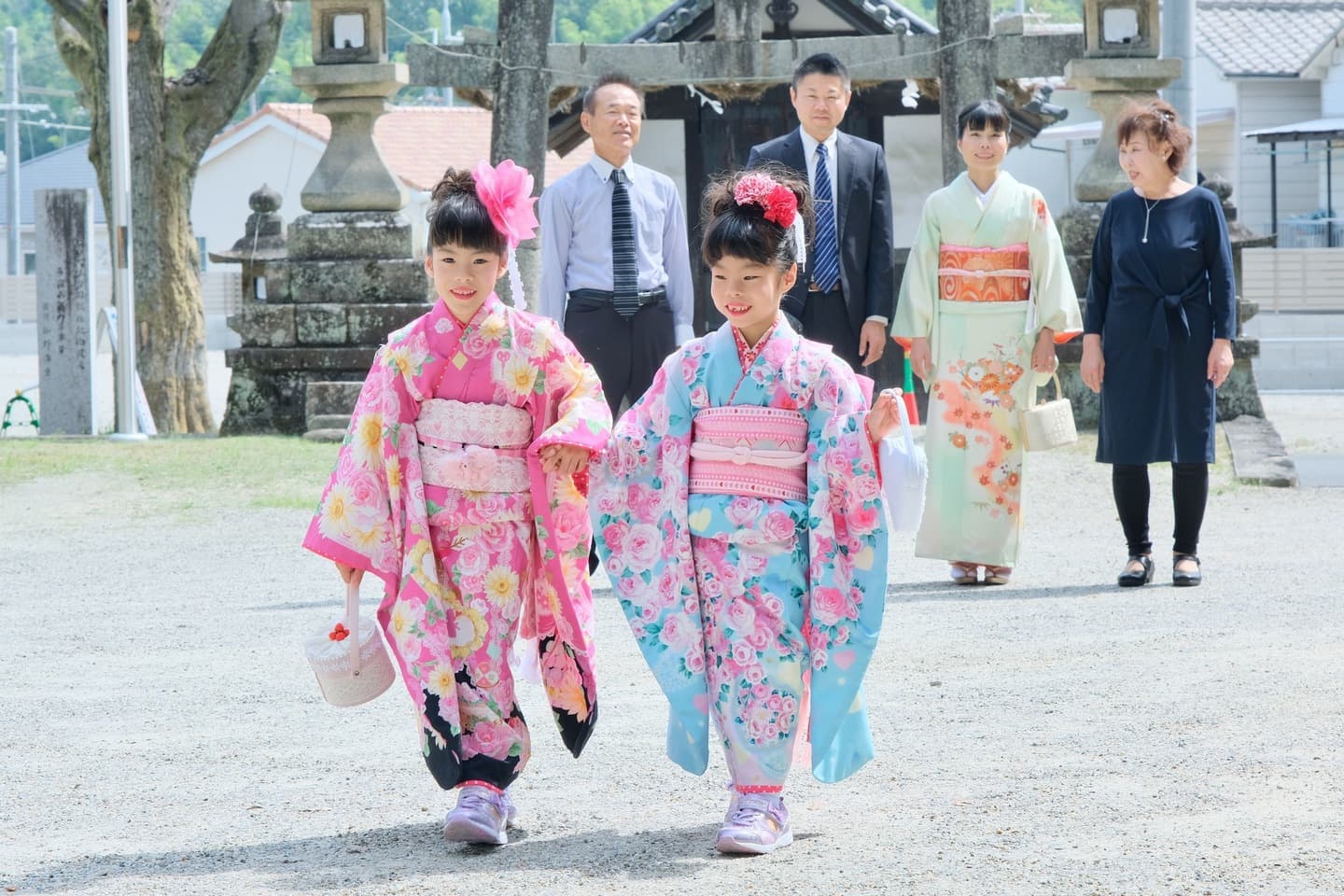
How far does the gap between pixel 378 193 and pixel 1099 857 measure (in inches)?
388

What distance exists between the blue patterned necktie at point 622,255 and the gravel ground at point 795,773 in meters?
1.13

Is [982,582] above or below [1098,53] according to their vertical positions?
below

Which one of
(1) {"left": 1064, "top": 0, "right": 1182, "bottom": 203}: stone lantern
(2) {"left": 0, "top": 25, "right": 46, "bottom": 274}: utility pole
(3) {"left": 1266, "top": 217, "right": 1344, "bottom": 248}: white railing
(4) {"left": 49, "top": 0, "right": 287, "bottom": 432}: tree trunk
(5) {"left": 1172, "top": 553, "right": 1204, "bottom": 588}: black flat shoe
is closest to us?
(5) {"left": 1172, "top": 553, "right": 1204, "bottom": 588}: black flat shoe

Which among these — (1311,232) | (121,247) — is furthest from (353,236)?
(1311,232)

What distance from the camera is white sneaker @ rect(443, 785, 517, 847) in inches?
150

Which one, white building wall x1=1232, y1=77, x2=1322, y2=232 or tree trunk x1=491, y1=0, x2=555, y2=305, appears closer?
tree trunk x1=491, y1=0, x2=555, y2=305

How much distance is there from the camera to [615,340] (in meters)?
6.64

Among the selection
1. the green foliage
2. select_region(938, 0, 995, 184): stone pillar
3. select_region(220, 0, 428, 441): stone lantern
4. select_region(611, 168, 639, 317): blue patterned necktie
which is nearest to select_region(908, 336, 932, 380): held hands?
select_region(611, 168, 639, 317): blue patterned necktie

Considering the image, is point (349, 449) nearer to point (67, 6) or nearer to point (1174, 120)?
point (1174, 120)

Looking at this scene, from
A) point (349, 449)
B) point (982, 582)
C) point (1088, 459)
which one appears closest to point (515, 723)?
point (349, 449)

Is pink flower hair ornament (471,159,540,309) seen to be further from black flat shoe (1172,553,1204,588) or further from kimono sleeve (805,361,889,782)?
black flat shoe (1172,553,1204,588)

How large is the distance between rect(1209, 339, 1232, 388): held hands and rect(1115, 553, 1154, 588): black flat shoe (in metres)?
0.72

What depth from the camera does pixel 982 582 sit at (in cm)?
717

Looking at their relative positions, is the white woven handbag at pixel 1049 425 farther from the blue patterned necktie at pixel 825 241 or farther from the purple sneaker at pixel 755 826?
the purple sneaker at pixel 755 826
